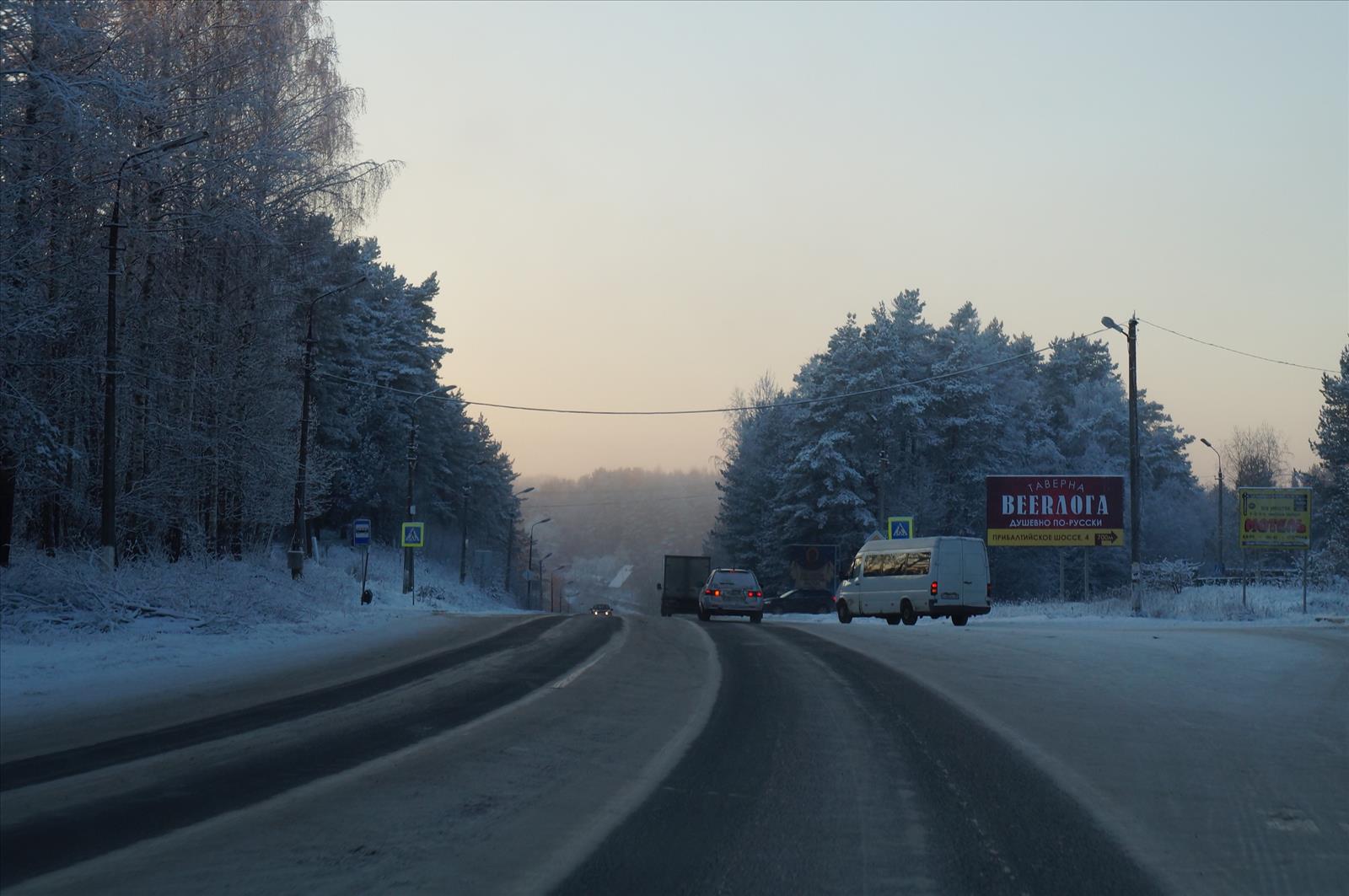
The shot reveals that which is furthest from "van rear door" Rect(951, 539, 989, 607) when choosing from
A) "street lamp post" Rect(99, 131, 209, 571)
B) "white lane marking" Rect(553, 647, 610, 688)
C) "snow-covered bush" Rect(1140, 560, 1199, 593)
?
"street lamp post" Rect(99, 131, 209, 571)

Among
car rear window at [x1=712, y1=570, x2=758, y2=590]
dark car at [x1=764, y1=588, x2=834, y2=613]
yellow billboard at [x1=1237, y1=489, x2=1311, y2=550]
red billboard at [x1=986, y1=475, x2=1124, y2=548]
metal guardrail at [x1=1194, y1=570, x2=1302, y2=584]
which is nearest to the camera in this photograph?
yellow billboard at [x1=1237, y1=489, x2=1311, y2=550]

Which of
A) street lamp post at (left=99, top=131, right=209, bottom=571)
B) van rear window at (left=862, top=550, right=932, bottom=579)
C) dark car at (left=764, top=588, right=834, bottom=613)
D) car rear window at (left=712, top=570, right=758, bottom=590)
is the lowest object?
dark car at (left=764, top=588, right=834, bottom=613)

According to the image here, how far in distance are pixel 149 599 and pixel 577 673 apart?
27.9ft

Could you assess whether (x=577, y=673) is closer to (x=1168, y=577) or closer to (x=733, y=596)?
(x=733, y=596)

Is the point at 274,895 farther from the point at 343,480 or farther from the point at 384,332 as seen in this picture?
the point at 384,332

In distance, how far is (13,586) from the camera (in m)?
17.5

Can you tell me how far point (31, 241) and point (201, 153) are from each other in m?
9.49

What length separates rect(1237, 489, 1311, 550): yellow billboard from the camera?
37.3 metres

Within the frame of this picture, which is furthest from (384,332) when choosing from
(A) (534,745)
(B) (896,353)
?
(A) (534,745)

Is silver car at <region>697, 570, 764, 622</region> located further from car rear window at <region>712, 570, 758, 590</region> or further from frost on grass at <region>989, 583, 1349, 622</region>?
frost on grass at <region>989, 583, 1349, 622</region>

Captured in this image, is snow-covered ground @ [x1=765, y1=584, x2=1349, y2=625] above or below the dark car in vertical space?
above

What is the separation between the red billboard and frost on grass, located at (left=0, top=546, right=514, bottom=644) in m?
25.9

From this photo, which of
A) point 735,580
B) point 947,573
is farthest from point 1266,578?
point 947,573

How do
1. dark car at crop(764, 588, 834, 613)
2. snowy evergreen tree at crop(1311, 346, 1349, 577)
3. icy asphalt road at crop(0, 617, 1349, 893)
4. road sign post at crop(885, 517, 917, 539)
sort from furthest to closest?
snowy evergreen tree at crop(1311, 346, 1349, 577)
dark car at crop(764, 588, 834, 613)
road sign post at crop(885, 517, 917, 539)
icy asphalt road at crop(0, 617, 1349, 893)
